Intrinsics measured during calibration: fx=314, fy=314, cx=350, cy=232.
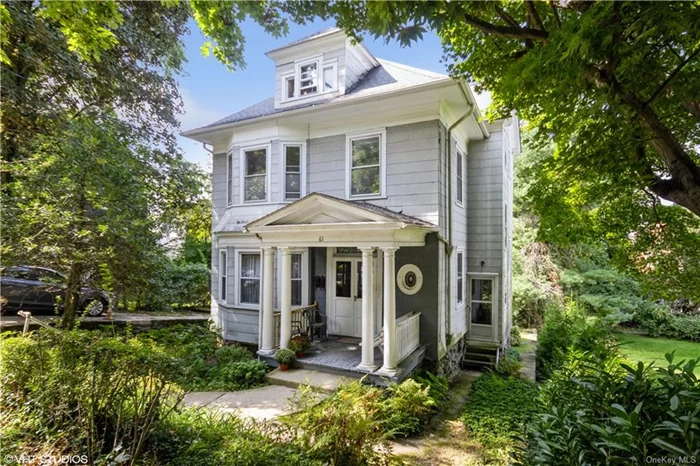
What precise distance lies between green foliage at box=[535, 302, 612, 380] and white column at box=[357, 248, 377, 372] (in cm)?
465

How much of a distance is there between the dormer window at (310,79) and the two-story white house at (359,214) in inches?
1.3

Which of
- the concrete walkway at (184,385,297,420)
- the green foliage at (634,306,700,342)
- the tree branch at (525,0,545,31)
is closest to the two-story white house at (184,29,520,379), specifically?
the concrete walkway at (184,385,297,420)

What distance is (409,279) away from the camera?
26.2 ft

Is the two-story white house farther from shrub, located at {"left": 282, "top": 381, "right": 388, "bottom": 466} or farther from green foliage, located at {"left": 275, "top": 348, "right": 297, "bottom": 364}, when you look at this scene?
shrub, located at {"left": 282, "top": 381, "right": 388, "bottom": 466}

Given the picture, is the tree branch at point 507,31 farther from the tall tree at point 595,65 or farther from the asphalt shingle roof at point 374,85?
the asphalt shingle roof at point 374,85

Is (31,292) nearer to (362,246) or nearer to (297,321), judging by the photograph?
(297,321)

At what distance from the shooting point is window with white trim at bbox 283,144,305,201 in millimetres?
8953

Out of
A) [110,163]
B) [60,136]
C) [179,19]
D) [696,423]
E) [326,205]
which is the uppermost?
[179,19]

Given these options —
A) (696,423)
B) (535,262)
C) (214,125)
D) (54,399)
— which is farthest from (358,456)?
(535,262)

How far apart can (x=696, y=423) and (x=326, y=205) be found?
596cm

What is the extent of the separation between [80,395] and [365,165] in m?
6.92

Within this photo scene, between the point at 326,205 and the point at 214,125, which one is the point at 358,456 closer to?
the point at 326,205

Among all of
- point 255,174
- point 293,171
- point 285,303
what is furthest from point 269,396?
point 255,174

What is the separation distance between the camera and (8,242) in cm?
682
